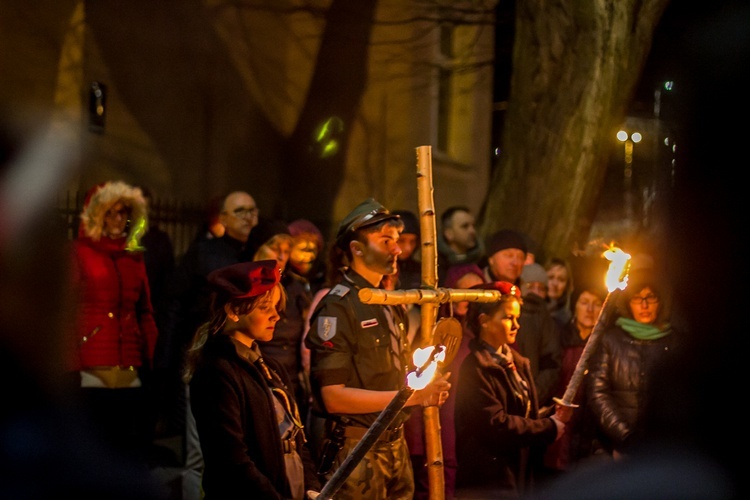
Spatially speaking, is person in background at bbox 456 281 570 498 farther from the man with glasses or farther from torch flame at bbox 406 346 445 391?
the man with glasses

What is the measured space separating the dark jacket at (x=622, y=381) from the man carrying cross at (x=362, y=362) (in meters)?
2.53

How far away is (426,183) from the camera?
496cm

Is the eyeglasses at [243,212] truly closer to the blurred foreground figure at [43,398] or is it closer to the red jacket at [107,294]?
the red jacket at [107,294]

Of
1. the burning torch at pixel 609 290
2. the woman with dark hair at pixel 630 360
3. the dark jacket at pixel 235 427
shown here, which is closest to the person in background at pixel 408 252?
the woman with dark hair at pixel 630 360

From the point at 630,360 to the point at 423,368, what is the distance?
4.29 metres

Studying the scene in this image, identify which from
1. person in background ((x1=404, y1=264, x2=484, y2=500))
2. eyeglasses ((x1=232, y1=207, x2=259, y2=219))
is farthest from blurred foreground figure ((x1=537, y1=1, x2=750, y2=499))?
eyeglasses ((x1=232, y1=207, x2=259, y2=219))

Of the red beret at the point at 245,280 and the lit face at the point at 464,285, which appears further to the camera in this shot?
the lit face at the point at 464,285

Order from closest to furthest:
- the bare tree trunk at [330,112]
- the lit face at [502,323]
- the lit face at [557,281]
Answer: the lit face at [502,323]
the lit face at [557,281]
the bare tree trunk at [330,112]

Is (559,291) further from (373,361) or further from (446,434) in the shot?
(373,361)

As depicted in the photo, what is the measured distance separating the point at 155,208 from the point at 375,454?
20.9 ft

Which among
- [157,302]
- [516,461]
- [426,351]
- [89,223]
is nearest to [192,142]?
[157,302]

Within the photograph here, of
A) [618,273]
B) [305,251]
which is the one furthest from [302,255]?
[618,273]

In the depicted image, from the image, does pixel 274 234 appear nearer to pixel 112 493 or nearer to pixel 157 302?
pixel 157 302

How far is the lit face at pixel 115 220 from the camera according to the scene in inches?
290
